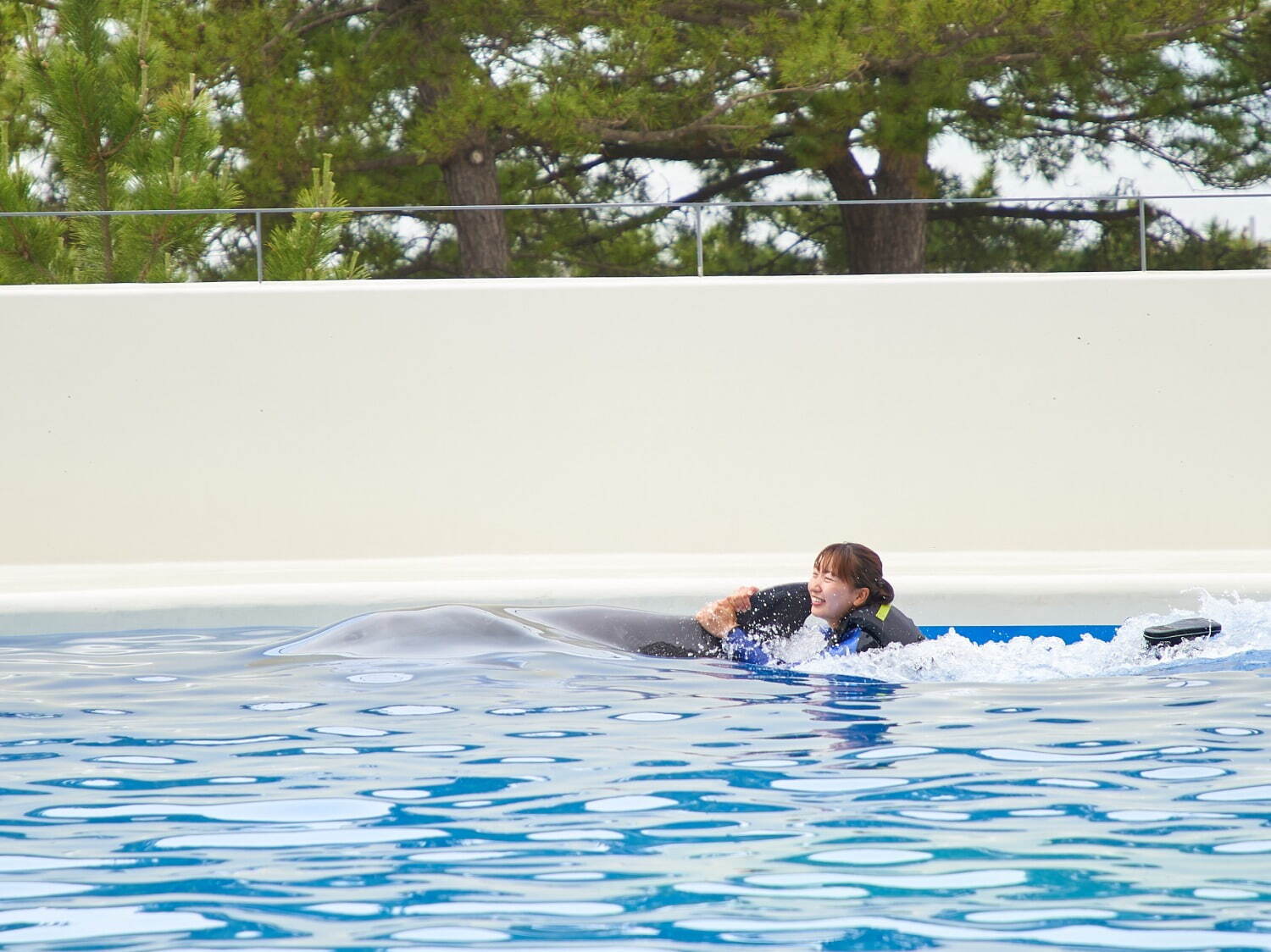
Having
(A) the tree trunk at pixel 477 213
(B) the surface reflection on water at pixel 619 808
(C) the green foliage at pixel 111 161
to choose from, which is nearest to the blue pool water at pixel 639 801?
(B) the surface reflection on water at pixel 619 808

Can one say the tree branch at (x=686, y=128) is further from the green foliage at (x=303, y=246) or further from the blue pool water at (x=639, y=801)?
the blue pool water at (x=639, y=801)

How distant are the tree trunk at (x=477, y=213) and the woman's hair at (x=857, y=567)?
828 centimetres

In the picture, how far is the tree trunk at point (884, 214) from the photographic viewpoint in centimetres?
1352

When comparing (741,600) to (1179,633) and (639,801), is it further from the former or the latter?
(639,801)

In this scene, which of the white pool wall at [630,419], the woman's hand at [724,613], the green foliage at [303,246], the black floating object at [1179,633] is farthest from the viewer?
the green foliage at [303,246]

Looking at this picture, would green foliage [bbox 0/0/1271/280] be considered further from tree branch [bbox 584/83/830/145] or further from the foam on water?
the foam on water

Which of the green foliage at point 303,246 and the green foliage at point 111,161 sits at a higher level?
the green foliage at point 111,161

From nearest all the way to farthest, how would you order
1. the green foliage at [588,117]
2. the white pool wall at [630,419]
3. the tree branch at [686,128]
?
the white pool wall at [630,419] → the green foliage at [588,117] → the tree branch at [686,128]

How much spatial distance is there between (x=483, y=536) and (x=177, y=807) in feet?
17.7

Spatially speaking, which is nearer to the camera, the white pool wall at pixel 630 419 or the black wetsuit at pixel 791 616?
the black wetsuit at pixel 791 616

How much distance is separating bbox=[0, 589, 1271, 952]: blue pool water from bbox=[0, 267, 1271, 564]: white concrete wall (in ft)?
10.1

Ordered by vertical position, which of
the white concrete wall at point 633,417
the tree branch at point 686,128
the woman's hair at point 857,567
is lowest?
the woman's hair at point 857,567

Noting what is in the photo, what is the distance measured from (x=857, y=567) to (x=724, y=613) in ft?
2.03

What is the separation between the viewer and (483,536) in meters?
9.21
